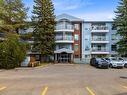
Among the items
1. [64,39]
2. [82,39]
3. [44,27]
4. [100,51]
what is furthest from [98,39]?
[44,27]

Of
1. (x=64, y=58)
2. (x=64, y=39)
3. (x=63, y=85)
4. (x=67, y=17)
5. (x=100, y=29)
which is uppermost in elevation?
(x=67, y=17)

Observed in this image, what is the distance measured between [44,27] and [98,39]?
17.3m

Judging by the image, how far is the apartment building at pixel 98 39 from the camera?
323 feet

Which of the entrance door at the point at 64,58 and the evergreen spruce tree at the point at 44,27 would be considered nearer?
the evergreen spruce tree at the point at 44,27

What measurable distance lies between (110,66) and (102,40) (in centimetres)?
3379

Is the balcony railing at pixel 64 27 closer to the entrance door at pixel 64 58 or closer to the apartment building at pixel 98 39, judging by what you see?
the apartment building at pixel 98 39

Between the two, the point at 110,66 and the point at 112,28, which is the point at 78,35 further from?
the point at 110,66

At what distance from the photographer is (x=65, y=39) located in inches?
3765

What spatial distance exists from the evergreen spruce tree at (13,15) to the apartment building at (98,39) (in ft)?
75.6

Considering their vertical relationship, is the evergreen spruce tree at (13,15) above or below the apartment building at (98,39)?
above

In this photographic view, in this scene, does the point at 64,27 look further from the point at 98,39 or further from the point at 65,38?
the point at 98,39

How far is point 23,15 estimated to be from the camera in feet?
261

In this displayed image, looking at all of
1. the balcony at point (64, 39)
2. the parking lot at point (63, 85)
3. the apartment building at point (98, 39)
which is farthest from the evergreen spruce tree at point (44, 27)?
the parking lot at point (63, 85)

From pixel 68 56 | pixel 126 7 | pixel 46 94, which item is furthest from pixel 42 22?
pixel 46 94
